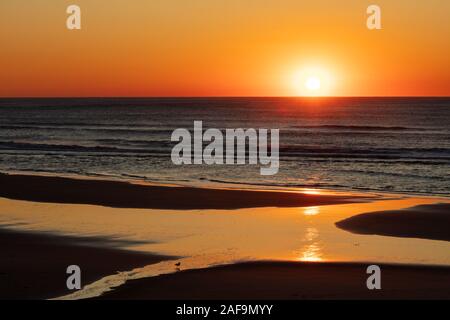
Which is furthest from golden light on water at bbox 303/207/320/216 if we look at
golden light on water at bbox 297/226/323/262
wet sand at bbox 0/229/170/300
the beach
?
wet sand at bbox 0/229/170/300

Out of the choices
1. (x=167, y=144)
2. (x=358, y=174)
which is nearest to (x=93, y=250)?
(x=358, y=174)

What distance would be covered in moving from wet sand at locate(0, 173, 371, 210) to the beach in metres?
0.06

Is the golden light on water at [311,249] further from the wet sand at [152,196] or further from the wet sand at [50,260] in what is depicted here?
the wet sand at [152,196]

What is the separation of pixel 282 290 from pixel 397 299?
178cm

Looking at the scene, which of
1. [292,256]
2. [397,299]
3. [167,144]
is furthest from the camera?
[167,144]

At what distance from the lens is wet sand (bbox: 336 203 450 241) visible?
16656 millimetres

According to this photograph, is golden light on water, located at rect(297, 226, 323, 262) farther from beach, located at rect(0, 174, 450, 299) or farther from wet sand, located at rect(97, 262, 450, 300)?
wet sand, located at rect(97, 262, 450, 300)

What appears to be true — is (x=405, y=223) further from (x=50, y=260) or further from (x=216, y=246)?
(x=50, y=260)

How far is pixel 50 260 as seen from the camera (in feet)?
43.8

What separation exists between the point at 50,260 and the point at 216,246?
3356 millimetres

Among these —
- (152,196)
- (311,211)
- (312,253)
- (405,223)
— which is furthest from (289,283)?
(152,196)

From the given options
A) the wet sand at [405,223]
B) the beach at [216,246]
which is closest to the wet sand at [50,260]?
the beach at [216,246]

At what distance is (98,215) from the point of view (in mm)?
19125
